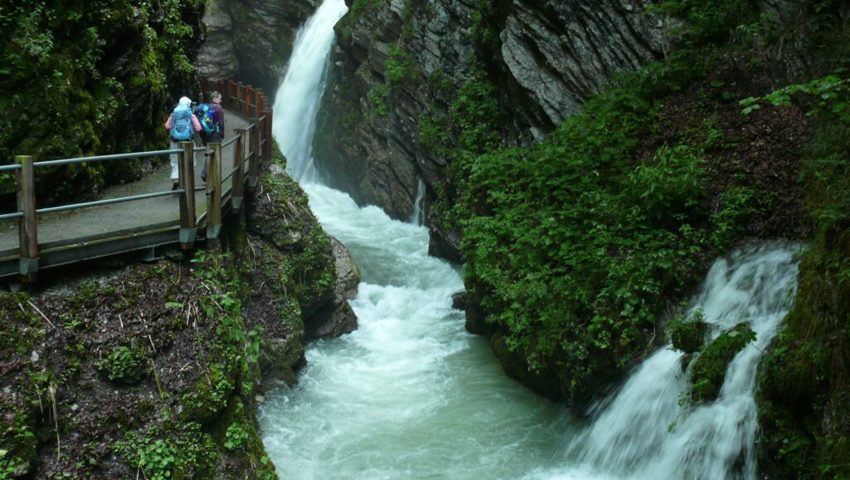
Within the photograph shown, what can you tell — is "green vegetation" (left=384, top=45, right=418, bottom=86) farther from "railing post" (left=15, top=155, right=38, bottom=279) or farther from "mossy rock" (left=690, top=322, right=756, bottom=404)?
"railing post" (left=15, top=155, right=38, bottom=279)

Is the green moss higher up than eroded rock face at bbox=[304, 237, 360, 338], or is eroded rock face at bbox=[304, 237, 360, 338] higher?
the green moss

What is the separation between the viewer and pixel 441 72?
19.0 metres

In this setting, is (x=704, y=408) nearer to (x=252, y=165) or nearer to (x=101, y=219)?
(x=101, y=219)

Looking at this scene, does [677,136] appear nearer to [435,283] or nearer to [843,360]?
[843,360]

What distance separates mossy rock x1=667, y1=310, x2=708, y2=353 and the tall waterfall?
228mm

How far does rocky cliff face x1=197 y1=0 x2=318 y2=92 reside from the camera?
95.2ft

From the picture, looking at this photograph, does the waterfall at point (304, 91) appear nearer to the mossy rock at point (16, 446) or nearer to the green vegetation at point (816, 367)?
the mossy rock at point (16, 446)

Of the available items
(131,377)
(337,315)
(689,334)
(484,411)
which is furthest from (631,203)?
(131,377)

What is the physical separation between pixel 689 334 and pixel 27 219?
7.14m

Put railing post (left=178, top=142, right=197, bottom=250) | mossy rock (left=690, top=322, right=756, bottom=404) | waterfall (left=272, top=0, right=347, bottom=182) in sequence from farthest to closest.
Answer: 1. waterfall (left=272, top=0, right=347, bottom=182)
2. railing post (left=178, top=142, right=197, bottom=250)
3. mossy rock (left=690, top=322, right=756, bottom=404)

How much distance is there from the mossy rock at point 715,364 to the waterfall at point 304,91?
19.9m

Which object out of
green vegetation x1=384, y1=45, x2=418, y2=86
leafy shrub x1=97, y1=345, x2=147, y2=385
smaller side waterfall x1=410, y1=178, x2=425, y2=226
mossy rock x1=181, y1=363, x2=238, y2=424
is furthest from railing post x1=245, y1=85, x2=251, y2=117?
leafy shrub x1=97, y1=345, x2=147, y2=385

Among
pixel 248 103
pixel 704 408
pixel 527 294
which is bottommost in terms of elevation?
pixel 704 408

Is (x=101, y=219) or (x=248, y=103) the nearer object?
(x=101, y=219)
